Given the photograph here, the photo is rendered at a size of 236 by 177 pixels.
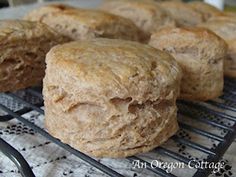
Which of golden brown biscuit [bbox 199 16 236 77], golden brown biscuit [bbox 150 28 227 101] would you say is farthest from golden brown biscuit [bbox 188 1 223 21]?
golden brown biscuit [bbox 150 28 227 101]

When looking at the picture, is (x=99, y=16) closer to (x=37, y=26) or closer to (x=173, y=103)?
(x=37, y=26)

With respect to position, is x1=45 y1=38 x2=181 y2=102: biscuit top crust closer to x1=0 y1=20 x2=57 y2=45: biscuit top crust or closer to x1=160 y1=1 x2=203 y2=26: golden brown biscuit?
x1=0 y1=20 x2=57 y2=45: biscuit top crust

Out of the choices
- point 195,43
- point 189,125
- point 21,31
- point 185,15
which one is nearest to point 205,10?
point 185,15

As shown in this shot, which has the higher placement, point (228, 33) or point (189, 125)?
point (228, 33)

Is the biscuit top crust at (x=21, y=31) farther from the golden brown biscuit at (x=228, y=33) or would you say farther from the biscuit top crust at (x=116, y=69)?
the golden brown biscuit at (x=228, y=33)

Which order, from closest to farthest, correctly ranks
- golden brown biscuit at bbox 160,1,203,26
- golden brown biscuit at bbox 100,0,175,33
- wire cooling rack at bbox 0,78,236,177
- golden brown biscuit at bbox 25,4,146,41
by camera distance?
wire cooling rack at bbox 0,78,236,177 → golden brown biscuit at bbox 25,4,146,41 → golden brown biscuit at bbox 100,0,175,33 → golden brown biscuit at bbox 160,1,203,26

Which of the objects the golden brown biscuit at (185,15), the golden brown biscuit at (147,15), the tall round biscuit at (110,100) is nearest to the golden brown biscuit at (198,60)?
the tall round biscuit at (110,100)

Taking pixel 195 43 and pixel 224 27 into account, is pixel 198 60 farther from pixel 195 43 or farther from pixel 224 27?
pixel 224 27
